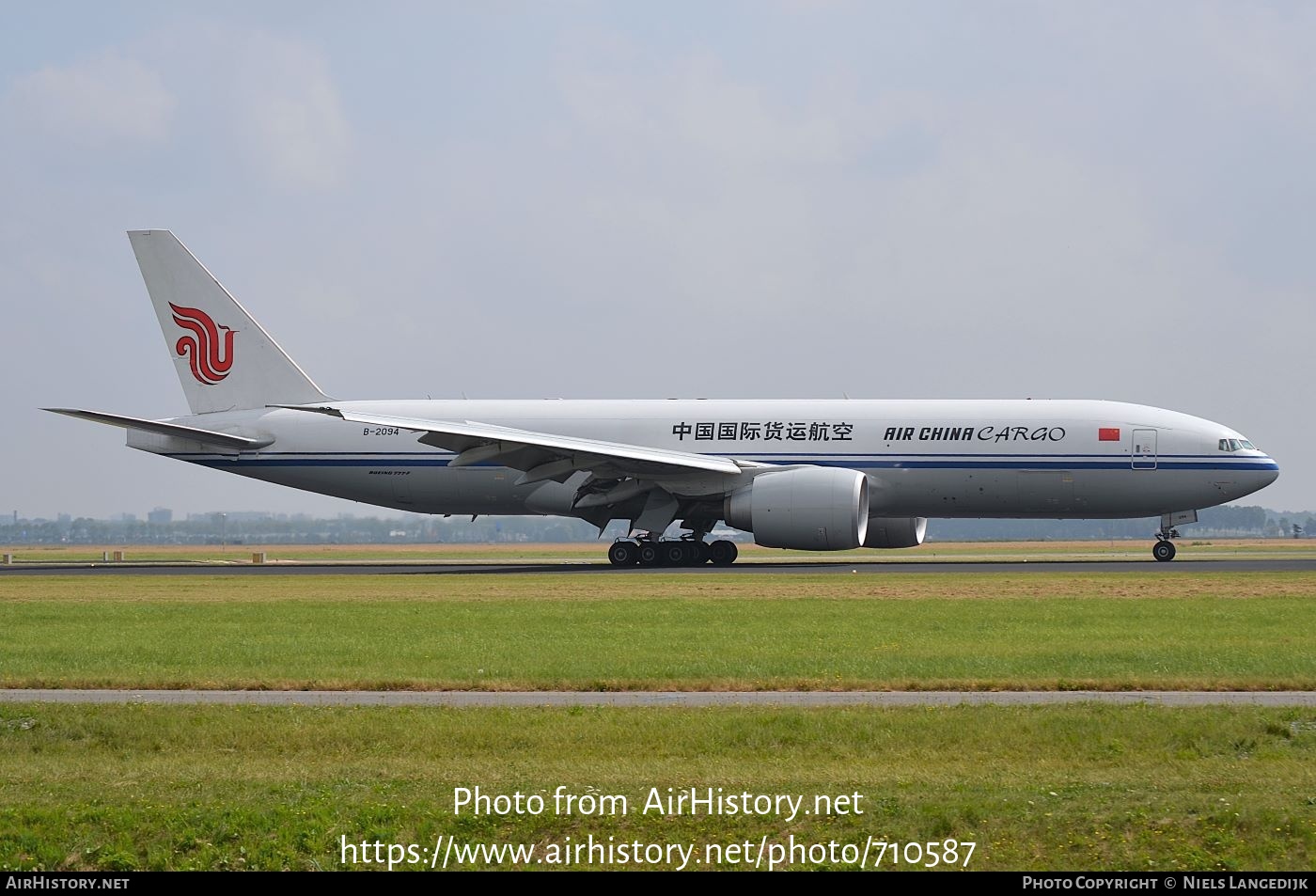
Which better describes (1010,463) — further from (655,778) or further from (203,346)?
(655,778)

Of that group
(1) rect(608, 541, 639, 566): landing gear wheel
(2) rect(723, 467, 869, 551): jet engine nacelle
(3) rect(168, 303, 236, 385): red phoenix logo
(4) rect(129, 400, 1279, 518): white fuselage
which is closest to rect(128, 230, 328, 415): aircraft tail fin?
(3) rect(168, 303, 236, 385): red phoenix logo

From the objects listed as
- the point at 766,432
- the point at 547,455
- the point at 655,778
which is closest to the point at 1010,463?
the point at 766,432

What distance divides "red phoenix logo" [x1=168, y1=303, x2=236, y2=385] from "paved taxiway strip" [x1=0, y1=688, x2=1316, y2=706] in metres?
30.1

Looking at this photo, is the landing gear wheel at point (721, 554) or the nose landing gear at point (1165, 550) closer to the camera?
the landing gear wheel at point (721, 554)

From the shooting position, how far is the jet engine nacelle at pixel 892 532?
145 ft

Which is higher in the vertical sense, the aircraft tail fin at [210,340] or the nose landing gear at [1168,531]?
the aircraft tail fin at [210,340]

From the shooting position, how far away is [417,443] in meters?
43.2

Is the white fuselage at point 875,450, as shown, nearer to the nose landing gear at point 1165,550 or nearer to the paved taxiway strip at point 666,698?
the nose landing gear at point 1165,550

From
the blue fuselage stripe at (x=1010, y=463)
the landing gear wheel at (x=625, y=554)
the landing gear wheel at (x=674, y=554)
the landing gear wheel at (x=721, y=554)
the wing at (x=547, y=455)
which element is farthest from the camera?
the landing gear wheel at (x=721, y=554)

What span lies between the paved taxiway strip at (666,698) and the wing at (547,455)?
2204 cm

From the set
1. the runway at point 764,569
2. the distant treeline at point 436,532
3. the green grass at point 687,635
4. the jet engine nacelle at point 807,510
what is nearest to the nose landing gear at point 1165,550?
the runway at point 764,569
